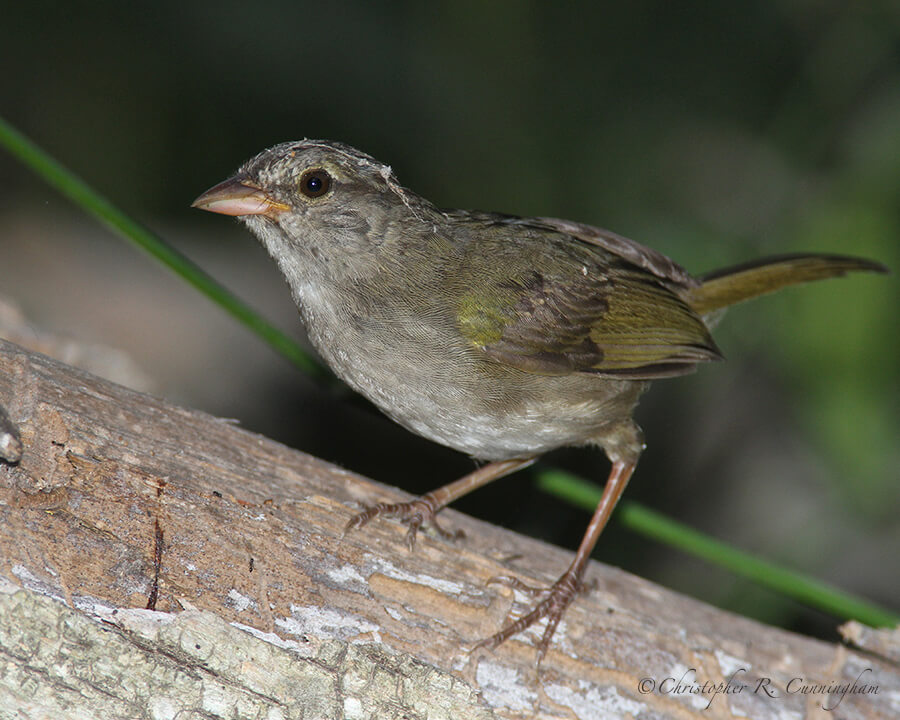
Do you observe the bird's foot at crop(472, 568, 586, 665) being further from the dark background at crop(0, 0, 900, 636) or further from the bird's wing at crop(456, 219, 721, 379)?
the dark background at crop(0, 0, 900, 636)

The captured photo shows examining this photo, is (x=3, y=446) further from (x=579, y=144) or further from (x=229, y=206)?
(x=579, y=144)

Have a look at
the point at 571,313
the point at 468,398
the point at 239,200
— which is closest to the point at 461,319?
the point at 468,398

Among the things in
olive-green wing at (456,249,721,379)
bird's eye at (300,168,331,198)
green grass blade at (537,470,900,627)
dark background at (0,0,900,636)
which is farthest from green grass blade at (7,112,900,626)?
dark background at (0,0,900,636)

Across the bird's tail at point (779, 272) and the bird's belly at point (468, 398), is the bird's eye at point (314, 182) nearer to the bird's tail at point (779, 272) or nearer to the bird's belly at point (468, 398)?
the bird's belly at point (468, 398)

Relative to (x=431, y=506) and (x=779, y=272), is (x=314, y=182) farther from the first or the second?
(x=779, y=272)

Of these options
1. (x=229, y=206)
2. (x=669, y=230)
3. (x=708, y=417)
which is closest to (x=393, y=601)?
(x=229, y=206)

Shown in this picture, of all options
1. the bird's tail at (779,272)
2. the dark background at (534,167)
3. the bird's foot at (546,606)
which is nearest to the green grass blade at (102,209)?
the bird's foot at (546,606)
